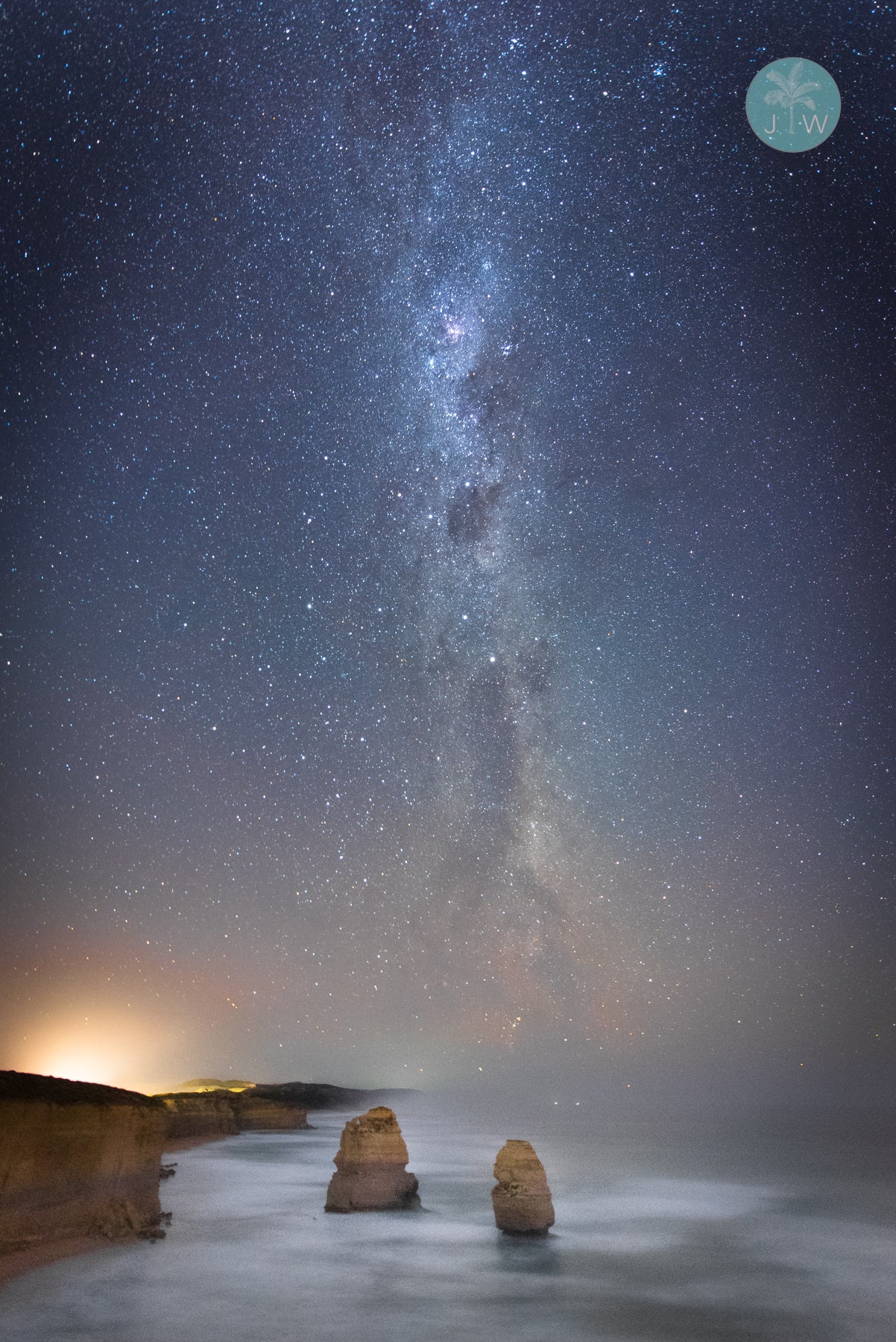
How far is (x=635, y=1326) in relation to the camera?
23781 millimetres

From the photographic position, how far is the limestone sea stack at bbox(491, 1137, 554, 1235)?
29641 millimetres

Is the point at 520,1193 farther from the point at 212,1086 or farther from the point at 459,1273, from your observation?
the point at 212,1086

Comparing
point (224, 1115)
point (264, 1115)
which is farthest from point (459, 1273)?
point (264, 1115)

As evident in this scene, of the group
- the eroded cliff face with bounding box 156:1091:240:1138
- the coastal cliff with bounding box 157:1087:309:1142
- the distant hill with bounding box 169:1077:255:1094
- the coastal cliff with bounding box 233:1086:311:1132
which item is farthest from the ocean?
the distant hill with bounding box 169:1077:255:1094

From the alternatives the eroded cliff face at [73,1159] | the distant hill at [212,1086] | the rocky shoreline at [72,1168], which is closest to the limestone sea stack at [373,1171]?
the rocky shoreline at [72,1168]

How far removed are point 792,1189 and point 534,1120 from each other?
137201 mm

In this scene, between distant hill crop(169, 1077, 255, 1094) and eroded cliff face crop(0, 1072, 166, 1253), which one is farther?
distant hill crop(169, 1077, 255, 1094)

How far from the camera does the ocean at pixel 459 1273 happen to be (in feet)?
70.6

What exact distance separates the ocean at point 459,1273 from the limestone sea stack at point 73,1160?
1268 mm

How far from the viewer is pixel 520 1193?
3153 centimetres

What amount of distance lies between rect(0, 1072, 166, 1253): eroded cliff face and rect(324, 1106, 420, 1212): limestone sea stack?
7.35 metres

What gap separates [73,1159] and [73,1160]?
2cm

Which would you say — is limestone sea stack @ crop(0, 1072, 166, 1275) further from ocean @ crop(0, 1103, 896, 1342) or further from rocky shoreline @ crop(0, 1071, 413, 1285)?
ocean @ crop(0, 1103, 896, 1342)

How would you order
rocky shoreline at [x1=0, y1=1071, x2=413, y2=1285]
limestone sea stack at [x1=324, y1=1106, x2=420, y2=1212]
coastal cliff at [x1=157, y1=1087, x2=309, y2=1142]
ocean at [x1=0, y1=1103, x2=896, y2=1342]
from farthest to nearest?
coastal cliff at [x1=157, y1=1087, x2=309, y2=1142] < limestone sea stack at [x1=324, y1=1106, x2=420, y2=1212] < rocky shoreline at [x1=0, y1=1071, x2=413, y2=1285] < ocean at [x1=0, y1=1103, x2=896, y2=1342]
